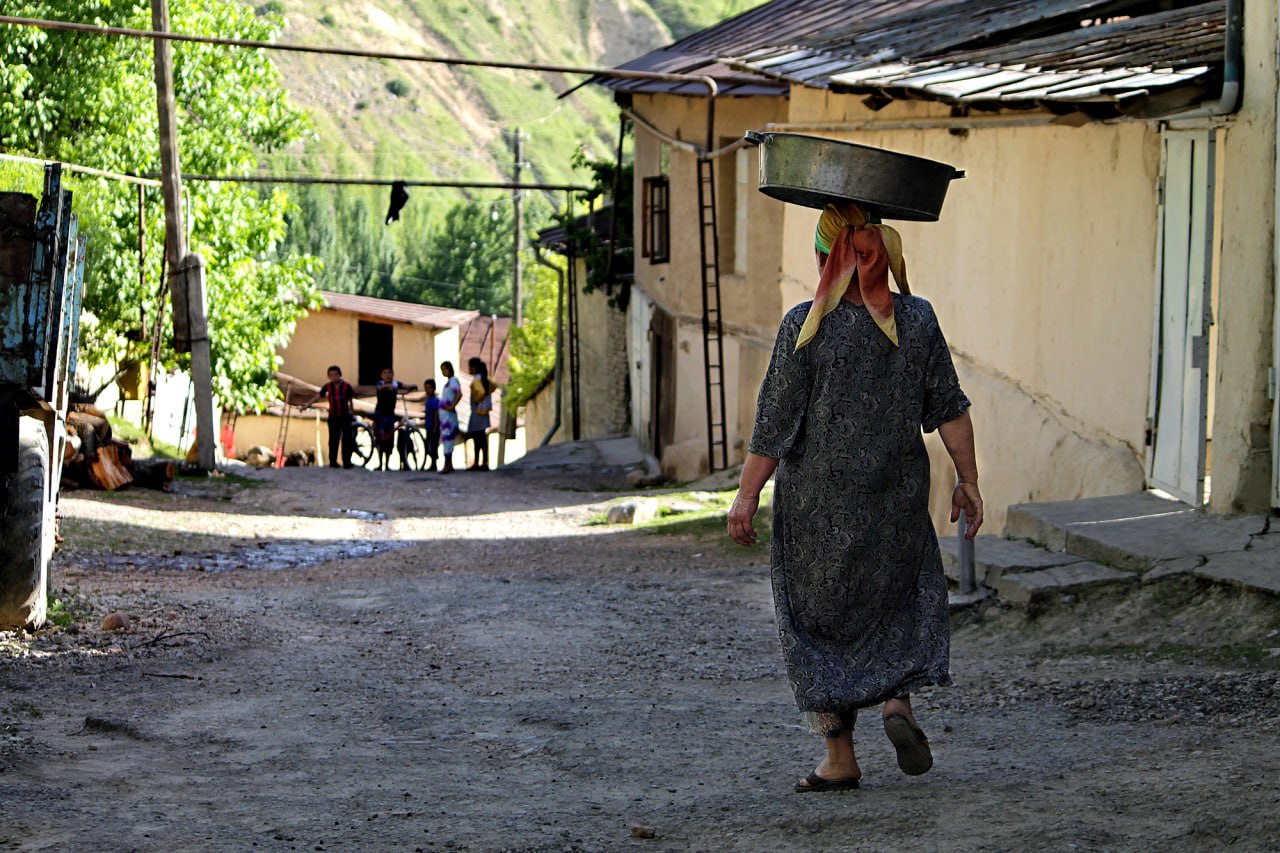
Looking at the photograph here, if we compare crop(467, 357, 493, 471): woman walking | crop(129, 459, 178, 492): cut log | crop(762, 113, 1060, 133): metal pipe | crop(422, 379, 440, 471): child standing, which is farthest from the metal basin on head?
crop(422, 379, 440, 471): child standing

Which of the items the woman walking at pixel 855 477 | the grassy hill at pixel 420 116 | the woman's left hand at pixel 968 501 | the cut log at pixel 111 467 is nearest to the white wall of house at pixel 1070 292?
the woman's left hand at pixel 968 501

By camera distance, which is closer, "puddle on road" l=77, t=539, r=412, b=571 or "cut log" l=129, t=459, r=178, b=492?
"puddle on road" l=77, t=539, r=412, b=571

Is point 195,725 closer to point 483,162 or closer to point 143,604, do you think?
point 143,604

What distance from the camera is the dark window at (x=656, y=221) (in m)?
20.6

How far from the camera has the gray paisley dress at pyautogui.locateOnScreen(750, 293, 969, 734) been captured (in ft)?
13.3

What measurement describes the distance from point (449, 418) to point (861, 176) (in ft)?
55.1

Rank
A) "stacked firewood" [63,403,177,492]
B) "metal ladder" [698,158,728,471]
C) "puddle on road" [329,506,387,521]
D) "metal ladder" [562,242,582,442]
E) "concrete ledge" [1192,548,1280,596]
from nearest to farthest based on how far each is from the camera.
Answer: "concrete ledge" [1192,548,1280,596], "stacked firewood" [63,403,177,492], "puddle on road" [329,506,387,521], "metal ladder" [698,158,728,471], "metal ladder" [562,242,582,442]

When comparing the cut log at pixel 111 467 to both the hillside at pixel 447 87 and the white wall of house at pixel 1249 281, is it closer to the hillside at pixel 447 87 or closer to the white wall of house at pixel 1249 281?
the white wall of house at pixel 1249 281

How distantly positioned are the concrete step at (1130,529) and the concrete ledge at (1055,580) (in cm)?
9

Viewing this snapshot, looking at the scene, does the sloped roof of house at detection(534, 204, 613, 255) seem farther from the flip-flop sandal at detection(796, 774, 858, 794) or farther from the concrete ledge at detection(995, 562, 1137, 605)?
the flip-flop sandal at detection(796, 774, 858, 794)

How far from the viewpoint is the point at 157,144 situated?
21.3m

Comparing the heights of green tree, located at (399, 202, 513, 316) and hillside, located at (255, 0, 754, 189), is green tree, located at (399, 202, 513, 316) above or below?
below

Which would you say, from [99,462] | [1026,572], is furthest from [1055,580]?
[99,462]

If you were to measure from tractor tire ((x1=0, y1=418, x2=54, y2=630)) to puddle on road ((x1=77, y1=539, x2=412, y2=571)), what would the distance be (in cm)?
345
